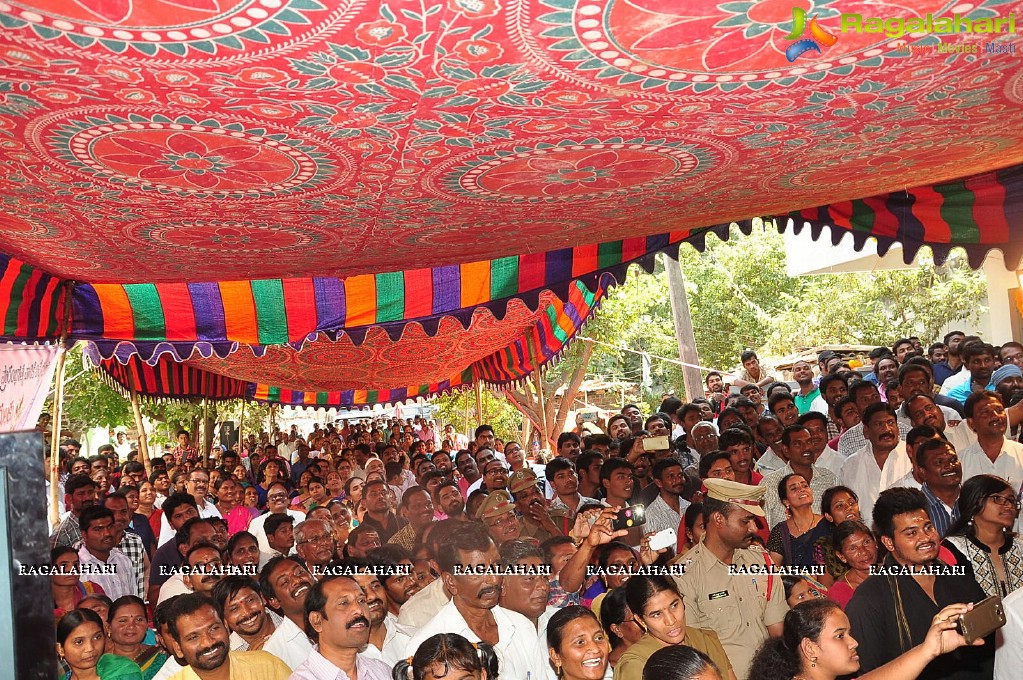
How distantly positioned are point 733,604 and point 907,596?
865 mm

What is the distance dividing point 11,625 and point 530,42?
5.94 feet

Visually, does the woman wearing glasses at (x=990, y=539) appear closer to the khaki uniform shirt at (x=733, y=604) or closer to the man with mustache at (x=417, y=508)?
the khaki uniform shirt at (x=733, y=604)

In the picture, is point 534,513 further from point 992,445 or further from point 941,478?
point 992,445

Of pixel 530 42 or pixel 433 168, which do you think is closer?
pixel 530 42

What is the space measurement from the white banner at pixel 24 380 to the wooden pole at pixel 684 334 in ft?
37.8

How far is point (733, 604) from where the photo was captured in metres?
4.08

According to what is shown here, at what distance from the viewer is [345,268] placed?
5637 mm

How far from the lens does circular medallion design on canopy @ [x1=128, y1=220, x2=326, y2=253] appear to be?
413 centimetres

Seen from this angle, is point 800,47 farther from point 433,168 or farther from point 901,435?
point 901,435

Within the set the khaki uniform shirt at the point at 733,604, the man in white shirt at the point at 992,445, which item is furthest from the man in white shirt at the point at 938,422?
the khaki uniform shirt at the point at 733,604

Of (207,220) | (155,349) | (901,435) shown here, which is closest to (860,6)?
(207,220)

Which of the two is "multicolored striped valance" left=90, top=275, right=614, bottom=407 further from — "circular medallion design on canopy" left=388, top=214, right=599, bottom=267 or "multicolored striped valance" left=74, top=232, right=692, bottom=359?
"circular medallion design on canopy" left=388, top=214, right=599, bottom=267

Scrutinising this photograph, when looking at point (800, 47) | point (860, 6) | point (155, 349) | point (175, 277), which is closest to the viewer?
point (860, 6)

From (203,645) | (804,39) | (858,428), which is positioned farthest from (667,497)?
(804,39)
